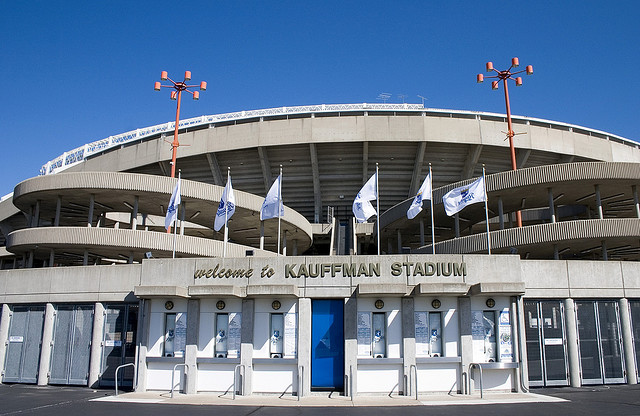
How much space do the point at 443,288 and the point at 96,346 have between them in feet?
42.6

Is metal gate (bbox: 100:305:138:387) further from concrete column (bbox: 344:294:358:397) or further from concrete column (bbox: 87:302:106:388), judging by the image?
concrete column (bbox: 344:294:358:397)

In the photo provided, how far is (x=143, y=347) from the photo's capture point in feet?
57.5

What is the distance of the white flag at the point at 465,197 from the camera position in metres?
20.2

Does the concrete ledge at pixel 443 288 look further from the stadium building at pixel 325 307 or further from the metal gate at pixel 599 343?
the metal gate at pixel 599 343

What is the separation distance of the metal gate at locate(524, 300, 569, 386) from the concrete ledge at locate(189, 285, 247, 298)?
10.1 m

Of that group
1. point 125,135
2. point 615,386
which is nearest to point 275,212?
point 615,386

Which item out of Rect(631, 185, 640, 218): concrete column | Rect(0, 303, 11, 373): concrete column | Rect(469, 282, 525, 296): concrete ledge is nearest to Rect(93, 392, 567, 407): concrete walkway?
Rect(469, 282, 525, 296): concrete ledge

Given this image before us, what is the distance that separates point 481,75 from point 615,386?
19754 millimetres

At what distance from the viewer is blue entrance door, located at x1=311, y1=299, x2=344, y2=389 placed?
54.0 ft

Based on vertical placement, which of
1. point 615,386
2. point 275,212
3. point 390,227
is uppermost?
point 390,227

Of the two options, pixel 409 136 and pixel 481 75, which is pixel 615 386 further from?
pixel 409 136

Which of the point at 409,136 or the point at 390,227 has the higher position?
the point at 409,136

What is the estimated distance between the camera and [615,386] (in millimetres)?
18359

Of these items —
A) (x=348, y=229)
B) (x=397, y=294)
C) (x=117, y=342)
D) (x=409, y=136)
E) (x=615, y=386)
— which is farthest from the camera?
A: (x=348, y=229)
